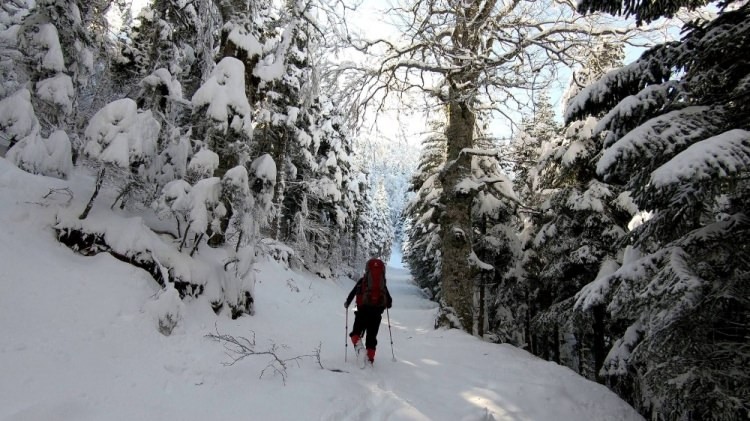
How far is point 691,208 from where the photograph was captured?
3.08 meters

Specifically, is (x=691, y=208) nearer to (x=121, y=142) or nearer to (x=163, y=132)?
(x=121, y=142)

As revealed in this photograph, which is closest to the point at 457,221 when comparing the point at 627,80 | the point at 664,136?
the point at 627,80

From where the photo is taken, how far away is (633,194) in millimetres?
3686

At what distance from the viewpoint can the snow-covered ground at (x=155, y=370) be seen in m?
3.48

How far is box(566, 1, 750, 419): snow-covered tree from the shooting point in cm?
316

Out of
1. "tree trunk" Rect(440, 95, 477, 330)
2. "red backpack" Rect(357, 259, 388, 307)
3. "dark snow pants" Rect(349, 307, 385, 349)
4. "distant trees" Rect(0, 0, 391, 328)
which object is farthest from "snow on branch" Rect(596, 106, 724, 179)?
"tree trunk" Rect(440, 95, 477, 330)

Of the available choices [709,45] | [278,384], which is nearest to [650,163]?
[709,45]

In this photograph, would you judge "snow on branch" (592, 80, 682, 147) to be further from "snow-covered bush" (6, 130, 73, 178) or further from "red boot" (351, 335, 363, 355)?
"snow-covered bush" (6, 130, 73, 178)

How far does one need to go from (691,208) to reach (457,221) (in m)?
6.74

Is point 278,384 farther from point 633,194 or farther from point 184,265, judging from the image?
point 633,194

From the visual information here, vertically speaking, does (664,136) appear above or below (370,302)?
above

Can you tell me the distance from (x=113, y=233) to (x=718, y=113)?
7.40 m

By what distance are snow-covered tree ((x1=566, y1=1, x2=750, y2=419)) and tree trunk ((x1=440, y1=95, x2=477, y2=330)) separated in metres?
5.47

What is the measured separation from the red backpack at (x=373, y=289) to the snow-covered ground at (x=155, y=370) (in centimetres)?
95
